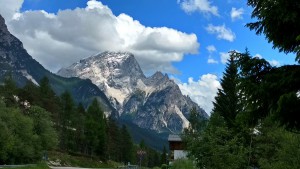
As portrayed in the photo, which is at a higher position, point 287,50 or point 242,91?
point 287,50

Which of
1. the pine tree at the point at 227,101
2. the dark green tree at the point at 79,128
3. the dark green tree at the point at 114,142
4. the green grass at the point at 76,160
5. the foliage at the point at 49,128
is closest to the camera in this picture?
the pine tree at the point at 227,101

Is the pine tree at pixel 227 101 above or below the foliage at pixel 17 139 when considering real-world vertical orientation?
A: above

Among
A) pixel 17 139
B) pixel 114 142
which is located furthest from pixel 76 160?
pixel 17 139

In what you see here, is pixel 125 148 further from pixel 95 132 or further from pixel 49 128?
pixel 49 128

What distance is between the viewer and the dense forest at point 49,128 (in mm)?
56062

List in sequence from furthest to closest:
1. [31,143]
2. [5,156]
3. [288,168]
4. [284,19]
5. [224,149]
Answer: [31,143] < [5,156] < [224,149] < [288,168] < [284,19]

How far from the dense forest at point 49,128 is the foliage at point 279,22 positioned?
1644 inches

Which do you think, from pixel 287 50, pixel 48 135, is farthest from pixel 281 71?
pixel 48 135

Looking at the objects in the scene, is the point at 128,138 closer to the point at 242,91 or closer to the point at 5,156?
the point at 5,156

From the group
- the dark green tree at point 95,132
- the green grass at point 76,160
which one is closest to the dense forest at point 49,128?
the dark green tree at point 95,132

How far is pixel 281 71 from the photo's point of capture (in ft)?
38.4

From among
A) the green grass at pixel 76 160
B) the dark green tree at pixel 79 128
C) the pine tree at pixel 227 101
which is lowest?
the green grass at pixel 76 160

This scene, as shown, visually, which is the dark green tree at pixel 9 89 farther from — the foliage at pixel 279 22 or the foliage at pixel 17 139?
the foliage at pixel 279 22

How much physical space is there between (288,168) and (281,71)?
38.7 ft
